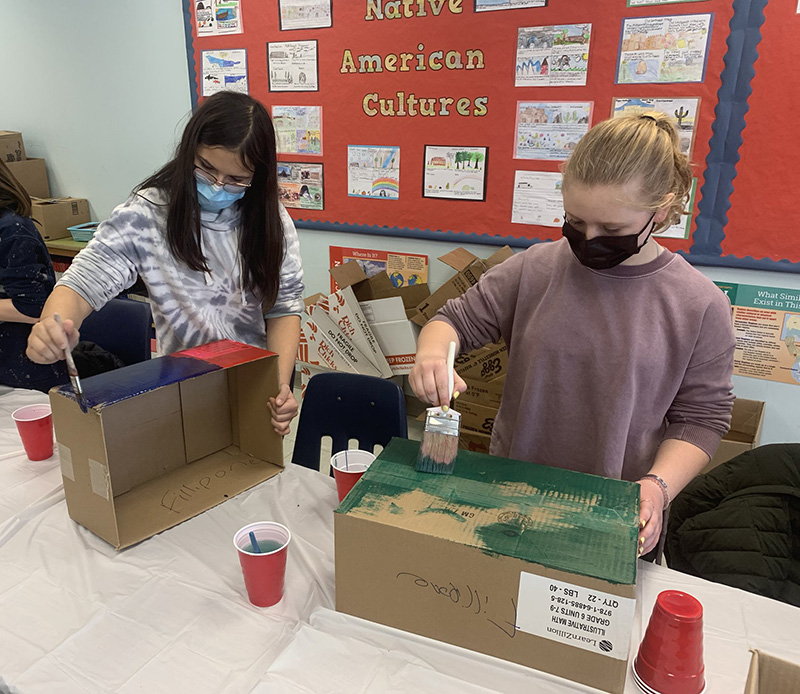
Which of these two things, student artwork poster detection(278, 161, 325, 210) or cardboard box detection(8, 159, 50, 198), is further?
cardboard box detection(8, 159, 50, 198)

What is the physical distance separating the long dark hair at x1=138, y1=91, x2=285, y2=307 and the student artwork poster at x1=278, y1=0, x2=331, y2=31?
1799mm

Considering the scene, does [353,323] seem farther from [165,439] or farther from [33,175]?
[33,175]

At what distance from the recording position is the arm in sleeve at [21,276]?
194 centimetres

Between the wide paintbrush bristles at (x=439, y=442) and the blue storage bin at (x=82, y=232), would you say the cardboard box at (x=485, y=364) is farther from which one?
the blue storage bin at (x=82, y=232)

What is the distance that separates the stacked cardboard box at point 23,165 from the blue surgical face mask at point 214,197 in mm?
3180

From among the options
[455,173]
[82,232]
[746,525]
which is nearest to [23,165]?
[82,232]

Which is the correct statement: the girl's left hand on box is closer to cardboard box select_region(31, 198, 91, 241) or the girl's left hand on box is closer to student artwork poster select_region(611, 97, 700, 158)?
student artwork poster select_region(611, 97, 700, 158)

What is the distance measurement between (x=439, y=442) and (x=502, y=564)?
241 mm

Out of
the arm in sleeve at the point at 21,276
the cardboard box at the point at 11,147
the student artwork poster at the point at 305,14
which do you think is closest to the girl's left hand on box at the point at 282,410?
the arm in sleeve at the point at 21,276

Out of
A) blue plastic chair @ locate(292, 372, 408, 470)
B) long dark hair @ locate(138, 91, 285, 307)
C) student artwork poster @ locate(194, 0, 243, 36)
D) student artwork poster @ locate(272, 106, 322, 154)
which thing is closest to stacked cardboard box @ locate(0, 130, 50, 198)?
student artwork poster @ locate(194, 0, 243, 36)

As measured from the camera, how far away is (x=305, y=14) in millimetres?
3010

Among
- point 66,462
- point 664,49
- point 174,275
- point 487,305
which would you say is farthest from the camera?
point 664,49

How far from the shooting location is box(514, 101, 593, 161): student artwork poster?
2564 mm

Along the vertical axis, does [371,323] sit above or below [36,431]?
below
